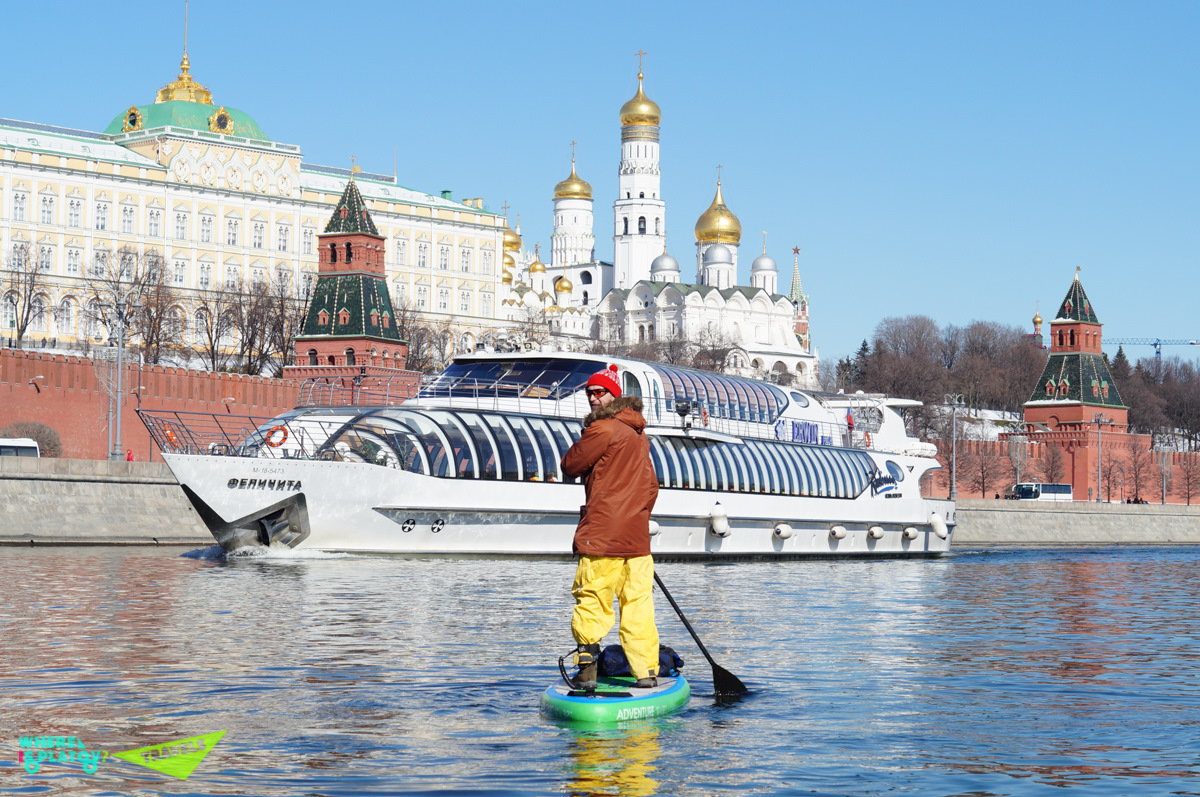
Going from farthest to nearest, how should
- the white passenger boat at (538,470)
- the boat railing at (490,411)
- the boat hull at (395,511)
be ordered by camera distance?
the boat railing at (490,411) → the white passenger boat at (538,470) → the boat hull at (395,511)

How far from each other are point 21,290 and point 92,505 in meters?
68.6

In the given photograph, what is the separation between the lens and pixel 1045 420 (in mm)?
111812

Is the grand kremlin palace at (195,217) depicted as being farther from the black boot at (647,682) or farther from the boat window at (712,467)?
the black boot at (647,682)

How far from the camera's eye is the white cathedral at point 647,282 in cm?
16612

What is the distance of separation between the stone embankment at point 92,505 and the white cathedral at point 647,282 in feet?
359

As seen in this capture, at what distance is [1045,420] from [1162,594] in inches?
3326

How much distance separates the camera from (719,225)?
180 m

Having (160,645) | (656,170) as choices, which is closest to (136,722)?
(160,645)

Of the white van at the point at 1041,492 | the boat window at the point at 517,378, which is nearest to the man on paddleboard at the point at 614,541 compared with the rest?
the boat window at the point at 517,378

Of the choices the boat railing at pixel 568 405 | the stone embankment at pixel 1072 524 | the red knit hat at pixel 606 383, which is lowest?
the stone embankment at pixel 1072 524

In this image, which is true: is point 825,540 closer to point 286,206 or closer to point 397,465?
point 397,465

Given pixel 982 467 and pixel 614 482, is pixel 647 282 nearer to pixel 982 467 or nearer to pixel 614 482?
pixel 982 467

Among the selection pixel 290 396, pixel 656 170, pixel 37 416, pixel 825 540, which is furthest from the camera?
pixel 656 170

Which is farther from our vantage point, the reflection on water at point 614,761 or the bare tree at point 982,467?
the bare tree at point 982,467
